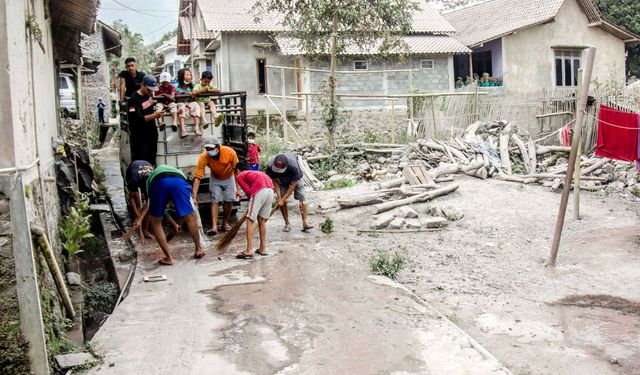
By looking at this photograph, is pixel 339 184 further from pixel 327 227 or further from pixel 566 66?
pixel 566 66

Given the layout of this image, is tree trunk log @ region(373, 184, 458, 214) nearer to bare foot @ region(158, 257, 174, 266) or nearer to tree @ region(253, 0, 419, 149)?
tree @ region(253, 0, 419, 149)

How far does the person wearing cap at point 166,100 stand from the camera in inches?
408

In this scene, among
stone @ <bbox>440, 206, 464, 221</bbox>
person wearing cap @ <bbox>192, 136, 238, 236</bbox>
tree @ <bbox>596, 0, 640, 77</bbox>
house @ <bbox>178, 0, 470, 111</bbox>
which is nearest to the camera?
person wearing cap @ <bbox>192, 136, 238, 236</bbox>

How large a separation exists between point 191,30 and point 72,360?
2365 cm

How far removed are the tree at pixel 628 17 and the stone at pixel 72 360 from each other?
30425mm

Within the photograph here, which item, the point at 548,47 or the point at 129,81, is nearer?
the point at 129,81

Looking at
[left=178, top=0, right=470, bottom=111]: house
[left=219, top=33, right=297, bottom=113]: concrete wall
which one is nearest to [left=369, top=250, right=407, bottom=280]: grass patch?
[left=178, top=0, right=470, bottom=111]: house

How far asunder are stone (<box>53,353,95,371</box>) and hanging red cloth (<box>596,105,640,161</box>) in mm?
10034

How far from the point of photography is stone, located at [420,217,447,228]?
1116 centimetres

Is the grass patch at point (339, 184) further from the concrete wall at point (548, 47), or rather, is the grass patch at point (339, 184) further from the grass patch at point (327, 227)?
the concrete wall at point (548, 47)

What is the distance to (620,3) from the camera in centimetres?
3058

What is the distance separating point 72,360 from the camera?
16.9 feet

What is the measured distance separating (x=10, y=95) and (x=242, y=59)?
63.4 ft

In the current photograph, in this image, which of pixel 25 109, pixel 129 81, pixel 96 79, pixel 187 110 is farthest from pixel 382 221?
pixel 96 79
